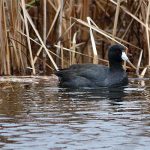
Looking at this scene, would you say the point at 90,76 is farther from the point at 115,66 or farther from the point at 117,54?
the point at 117,54

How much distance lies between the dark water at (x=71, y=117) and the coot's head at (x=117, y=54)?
75 centimetres

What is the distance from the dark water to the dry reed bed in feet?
2.16

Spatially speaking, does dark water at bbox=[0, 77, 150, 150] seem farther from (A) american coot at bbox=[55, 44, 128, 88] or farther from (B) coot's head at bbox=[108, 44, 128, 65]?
(B) coot's head at bbox=[108, 44, 128, 65]

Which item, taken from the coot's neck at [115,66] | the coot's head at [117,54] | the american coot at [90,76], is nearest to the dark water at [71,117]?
the american coot at [90,76]

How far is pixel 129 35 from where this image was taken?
1202cm

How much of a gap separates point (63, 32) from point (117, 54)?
115cm

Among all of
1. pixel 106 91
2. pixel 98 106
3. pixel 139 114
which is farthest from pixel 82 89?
pixel 139 114

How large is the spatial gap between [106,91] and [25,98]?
1.50m

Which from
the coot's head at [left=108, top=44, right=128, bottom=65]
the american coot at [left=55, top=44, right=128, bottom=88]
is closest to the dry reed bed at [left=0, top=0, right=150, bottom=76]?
the coot's head at [left=108, top=44, right=128, bottom=65]

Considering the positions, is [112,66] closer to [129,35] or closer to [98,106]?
[129,35]

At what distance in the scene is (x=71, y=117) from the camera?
708cm


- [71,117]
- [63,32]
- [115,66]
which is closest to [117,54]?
[115,66]

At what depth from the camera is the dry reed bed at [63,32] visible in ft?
33.5

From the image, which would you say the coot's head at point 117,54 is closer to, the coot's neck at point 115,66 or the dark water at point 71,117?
the coot's neck at point 115,66
